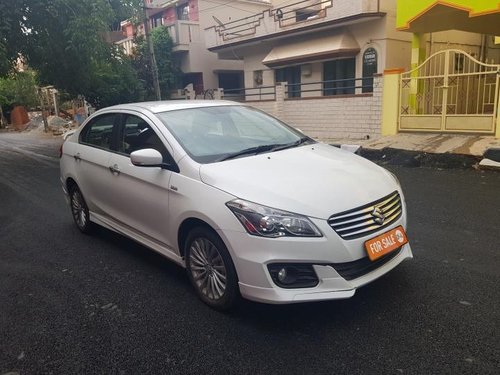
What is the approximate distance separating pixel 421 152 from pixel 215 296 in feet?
25.2

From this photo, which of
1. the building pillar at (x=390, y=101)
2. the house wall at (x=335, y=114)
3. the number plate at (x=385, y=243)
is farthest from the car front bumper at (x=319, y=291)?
the house wall at (x=335, y=114)

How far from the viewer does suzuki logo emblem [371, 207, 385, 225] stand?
10.5 ft

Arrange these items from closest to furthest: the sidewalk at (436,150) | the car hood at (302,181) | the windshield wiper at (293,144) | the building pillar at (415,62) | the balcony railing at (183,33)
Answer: the car hood at (302,181) < the windshield wiper at (293,144) < the sidewalk at (436,150) < the building pillar at (415,62) < the balcony railing at (183,33)

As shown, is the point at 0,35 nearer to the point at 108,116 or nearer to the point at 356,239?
the point at 108,116

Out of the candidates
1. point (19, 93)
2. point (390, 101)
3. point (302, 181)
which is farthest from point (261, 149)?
point (19, 93)

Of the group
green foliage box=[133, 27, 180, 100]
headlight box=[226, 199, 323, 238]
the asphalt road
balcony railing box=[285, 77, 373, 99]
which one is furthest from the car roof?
green foliage box=[133, 27, 180, 100]

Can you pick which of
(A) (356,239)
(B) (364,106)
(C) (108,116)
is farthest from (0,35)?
(A) (356,239)

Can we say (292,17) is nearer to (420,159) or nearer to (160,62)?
(160,62)

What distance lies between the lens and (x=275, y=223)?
2.98 meters

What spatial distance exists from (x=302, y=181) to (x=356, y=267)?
2.36 ft

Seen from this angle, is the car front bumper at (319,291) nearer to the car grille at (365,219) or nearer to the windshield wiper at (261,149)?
the car grille at (365,219)

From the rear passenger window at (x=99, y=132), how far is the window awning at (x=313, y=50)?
1230 cm

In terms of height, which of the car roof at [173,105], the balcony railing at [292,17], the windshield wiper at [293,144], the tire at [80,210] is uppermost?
the balcony railing at [292,17]

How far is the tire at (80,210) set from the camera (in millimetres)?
5418
